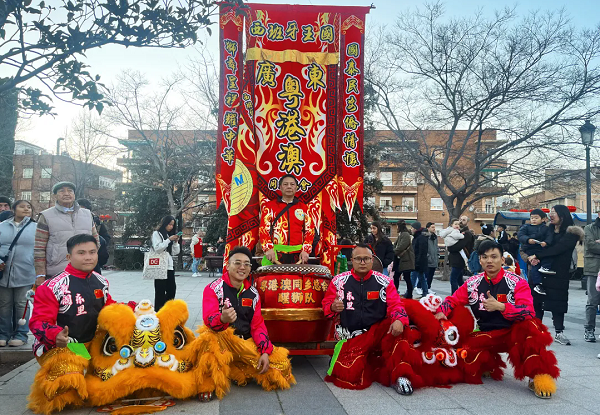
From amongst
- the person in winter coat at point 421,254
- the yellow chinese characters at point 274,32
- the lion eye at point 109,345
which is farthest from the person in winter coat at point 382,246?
the lion eye at point 109,345

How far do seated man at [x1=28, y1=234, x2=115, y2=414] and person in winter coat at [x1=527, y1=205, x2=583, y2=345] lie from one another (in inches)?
204

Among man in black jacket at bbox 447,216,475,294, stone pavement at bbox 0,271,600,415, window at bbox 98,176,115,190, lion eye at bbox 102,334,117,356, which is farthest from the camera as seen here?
window at bbox 98,176,115,190

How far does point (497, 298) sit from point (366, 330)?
1.16 m

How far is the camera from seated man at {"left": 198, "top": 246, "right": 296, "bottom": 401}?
3551mm

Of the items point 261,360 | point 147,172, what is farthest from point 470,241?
point 147,172

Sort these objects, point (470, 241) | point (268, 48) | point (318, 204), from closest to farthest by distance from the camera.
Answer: point (318, 204)
point (268, 48)
point (470, 241)

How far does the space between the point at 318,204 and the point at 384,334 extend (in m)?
1.87

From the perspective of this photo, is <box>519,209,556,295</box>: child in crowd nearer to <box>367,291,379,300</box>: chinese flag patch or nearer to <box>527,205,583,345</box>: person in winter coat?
<box>527,205,583,345</box>: person in winter coat

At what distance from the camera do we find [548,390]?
3658mm

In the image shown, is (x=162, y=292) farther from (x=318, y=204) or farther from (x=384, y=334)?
(x=384, y=334)

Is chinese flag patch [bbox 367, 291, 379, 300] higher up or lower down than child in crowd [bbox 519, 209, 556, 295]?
A: lower down

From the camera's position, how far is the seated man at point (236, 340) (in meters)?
3.55

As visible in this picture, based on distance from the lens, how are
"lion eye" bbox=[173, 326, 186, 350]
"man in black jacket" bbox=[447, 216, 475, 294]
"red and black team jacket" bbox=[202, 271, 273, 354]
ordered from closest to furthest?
1. "lion eye" bbox=[173, 326, 186, 350]
2. "red and black team jacket" bbox=[202, 271, 273, 354]
3. "man in black jacket" bbox=[447, 216, 475, 294]

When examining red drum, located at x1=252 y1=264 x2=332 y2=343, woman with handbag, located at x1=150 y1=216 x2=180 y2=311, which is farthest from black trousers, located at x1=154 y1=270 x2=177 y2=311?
red drum, located at x1=252 y1=264 x2=332 y2=343
